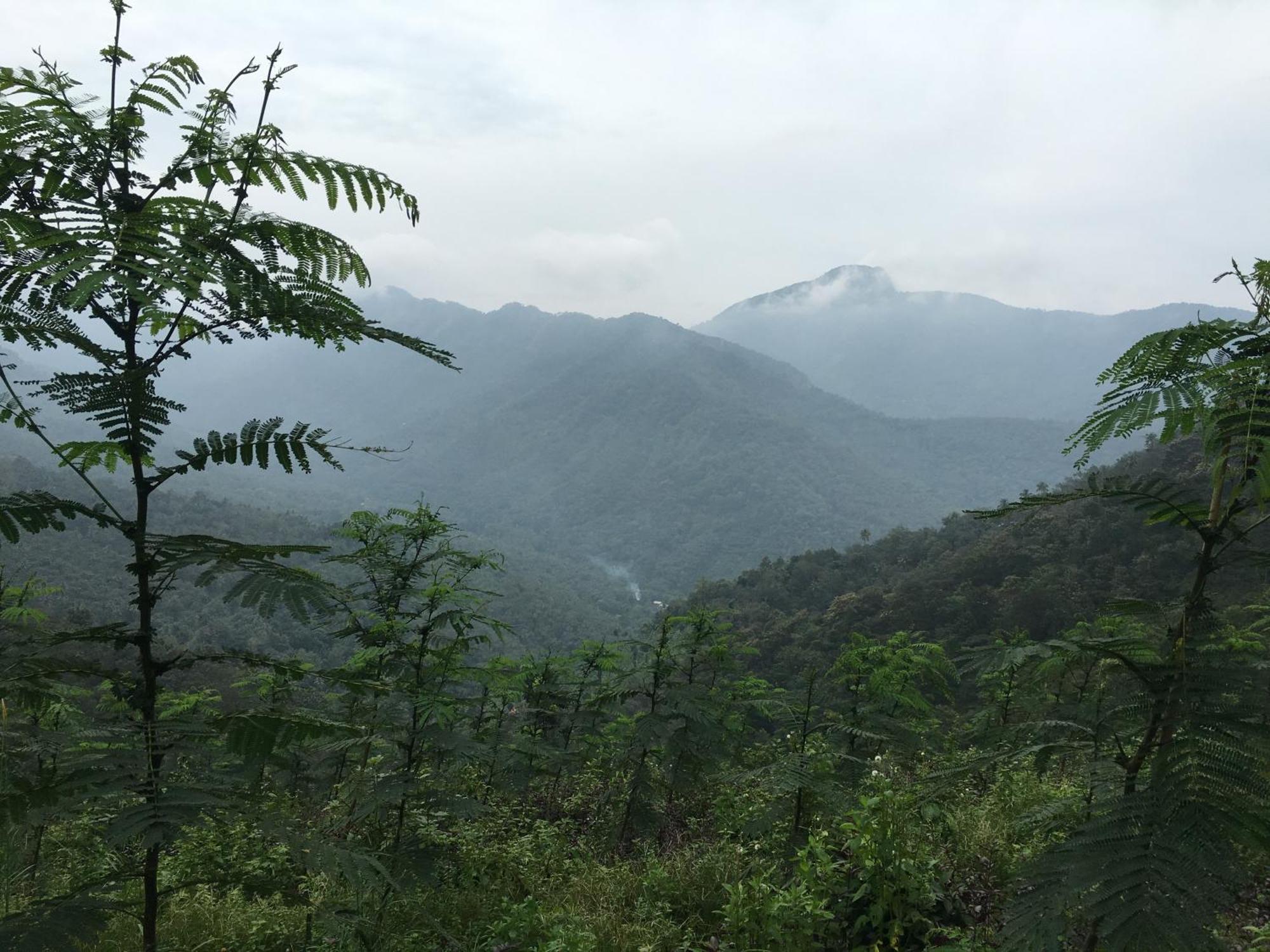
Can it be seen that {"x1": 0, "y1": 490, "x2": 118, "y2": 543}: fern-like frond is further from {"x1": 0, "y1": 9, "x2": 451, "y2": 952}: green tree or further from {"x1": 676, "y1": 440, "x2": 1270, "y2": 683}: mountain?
{"x1": 676, "y1": 440, "x2": 1270, "y2": 683}: mountain

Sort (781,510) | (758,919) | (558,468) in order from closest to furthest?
(758,919) → (781,510) → (558,468)


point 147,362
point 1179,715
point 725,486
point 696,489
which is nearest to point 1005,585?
point 1179,715

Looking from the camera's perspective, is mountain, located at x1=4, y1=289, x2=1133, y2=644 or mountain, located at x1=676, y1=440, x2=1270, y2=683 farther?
mountain, located at x1=4, y1=289, x2=1133, y2=644

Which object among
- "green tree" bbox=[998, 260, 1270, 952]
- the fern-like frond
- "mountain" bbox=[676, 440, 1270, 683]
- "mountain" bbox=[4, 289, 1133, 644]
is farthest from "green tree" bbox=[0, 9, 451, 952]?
"mountain" bbox=[4, 289, 1133, 644]

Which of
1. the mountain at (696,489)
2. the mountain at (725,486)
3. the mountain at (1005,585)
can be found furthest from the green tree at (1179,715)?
the mountain at (725,486)

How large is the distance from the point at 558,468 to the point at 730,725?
192 meters

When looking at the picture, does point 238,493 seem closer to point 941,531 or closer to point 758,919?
point 941,531

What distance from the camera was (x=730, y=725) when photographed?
6.89 metres

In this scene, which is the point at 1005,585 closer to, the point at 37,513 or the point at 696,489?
the point at 37,513

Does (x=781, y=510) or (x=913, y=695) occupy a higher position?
(x=913, y=695)

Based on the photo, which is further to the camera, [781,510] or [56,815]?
[781,510]

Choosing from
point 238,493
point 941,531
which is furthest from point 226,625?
point 238,493

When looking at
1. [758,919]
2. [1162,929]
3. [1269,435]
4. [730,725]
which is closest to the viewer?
[1162,929]

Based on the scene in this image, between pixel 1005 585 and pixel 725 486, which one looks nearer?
pixel 1005 585
